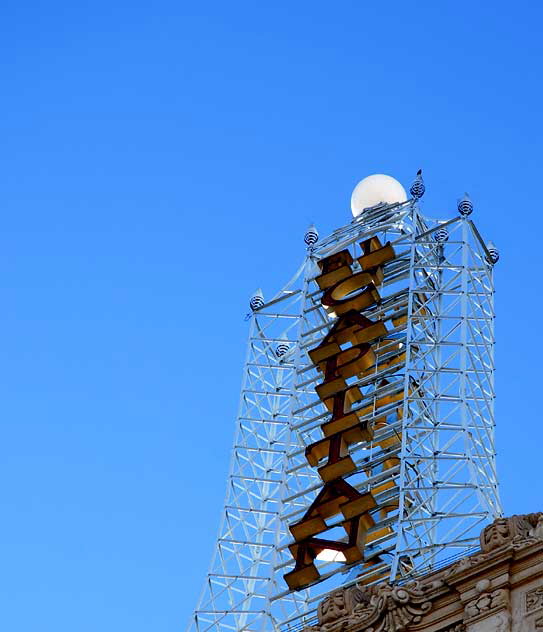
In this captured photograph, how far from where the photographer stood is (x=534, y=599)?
4025cm

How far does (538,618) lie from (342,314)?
93.5 ft

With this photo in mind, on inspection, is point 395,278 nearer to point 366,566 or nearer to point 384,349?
point 384,349

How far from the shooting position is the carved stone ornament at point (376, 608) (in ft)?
140

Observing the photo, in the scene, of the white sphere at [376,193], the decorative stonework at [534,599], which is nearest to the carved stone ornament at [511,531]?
the decorative stonework at [534,599]

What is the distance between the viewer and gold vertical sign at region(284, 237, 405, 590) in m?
58.4

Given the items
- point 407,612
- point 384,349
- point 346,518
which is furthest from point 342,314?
point 407,612

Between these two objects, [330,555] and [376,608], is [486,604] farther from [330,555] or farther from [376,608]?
Answer: [330,555]

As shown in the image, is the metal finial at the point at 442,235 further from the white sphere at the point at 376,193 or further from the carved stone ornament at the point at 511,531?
the carved stone ornament at the point at 511,531

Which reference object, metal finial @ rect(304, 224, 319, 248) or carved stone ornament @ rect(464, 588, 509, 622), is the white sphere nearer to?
metal finial @ rect(304, 224, 319, 248)

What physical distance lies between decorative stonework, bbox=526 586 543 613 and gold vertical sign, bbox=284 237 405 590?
1710 cm

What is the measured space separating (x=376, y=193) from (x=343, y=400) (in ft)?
46.5

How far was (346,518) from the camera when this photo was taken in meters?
58.7

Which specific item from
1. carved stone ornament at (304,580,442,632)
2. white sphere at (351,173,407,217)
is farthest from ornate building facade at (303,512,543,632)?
white sphere at (351,173,407,217)

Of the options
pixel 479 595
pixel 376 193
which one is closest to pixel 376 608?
pixel 479 595
